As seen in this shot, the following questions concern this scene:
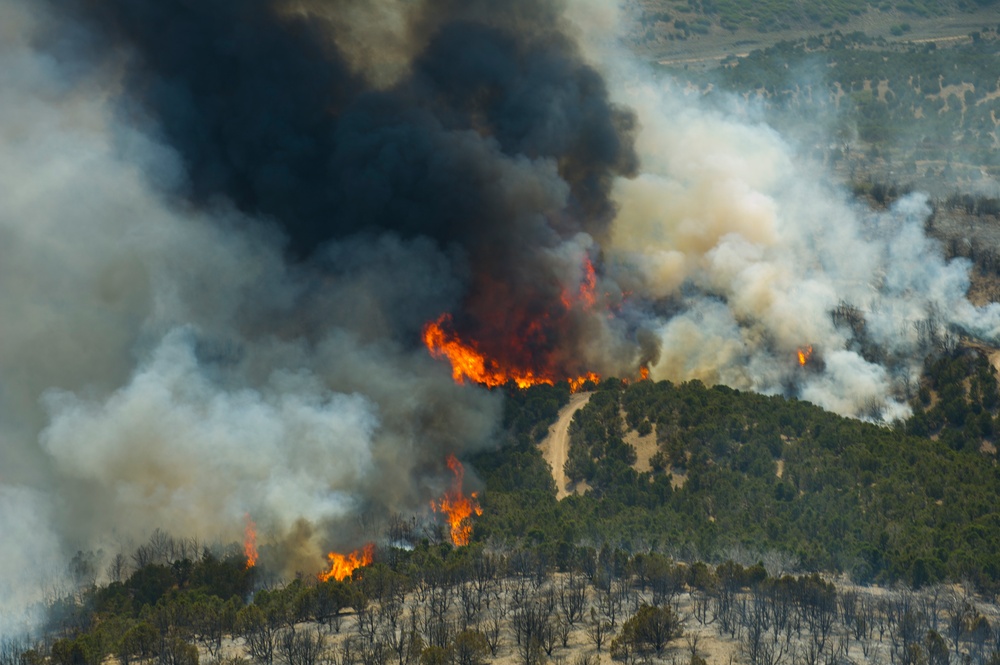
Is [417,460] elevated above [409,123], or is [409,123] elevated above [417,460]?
[409,123]

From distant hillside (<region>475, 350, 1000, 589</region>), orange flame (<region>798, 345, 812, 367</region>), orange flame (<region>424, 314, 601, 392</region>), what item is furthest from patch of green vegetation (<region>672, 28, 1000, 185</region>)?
orange flame (<region>424, 314, 601, 392</region>)

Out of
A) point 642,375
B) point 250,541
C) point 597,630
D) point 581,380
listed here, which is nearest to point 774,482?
point 642,375

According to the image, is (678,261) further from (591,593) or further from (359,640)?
(359,640)

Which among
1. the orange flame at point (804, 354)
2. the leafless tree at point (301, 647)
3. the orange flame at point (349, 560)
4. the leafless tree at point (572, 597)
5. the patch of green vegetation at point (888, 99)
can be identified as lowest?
the leafless tree at point (301, 647)

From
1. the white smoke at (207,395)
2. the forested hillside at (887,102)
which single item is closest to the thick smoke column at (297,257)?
the white smoke at (207,395)

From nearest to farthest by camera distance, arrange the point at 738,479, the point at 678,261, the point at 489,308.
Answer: the point at 738,479, the point at 489,308, the point at 678,261

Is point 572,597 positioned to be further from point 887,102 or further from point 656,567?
point 887,102

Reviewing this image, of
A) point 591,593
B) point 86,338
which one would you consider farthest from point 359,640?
point 86,338

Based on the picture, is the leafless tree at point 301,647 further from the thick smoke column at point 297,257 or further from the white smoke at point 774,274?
the white smoke at point 774,274
